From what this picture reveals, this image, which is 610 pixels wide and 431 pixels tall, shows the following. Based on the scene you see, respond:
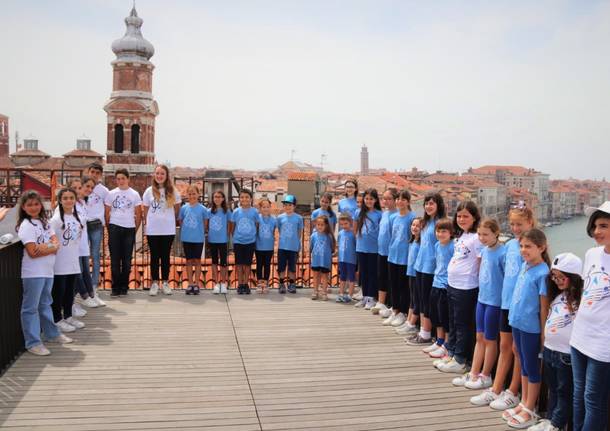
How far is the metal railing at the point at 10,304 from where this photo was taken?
5012mm

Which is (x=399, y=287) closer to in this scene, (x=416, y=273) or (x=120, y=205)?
(x=416, y=273)

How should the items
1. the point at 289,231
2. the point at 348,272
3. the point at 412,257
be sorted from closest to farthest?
the point at 412,257 → the point at 348,272 → the point at 289,231

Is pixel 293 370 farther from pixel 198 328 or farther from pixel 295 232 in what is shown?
pixel 295 232

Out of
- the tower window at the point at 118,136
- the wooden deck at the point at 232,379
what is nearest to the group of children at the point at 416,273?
the wooden deck at the point at 232,379

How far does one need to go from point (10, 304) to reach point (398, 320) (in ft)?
14.1

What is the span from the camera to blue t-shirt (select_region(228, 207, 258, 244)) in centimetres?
797

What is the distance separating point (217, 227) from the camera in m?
7.98

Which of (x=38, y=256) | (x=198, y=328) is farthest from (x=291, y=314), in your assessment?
(x=38, y=256)

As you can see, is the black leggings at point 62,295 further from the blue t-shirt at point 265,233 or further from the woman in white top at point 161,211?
the blue t-shirt at point 265,233

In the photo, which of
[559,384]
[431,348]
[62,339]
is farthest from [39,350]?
[559,384]

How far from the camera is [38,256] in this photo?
5.35m

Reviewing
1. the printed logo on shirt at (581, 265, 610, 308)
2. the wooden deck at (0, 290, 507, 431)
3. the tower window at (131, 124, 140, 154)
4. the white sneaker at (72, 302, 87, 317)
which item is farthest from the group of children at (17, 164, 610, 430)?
the tower window at (131, 124, 140, 154)

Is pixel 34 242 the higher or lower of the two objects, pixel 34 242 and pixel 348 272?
the higher

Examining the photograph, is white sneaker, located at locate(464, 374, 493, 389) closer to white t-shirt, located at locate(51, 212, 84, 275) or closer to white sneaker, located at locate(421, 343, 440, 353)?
white sneaker, located at locate(421, 343, 440, 353)
